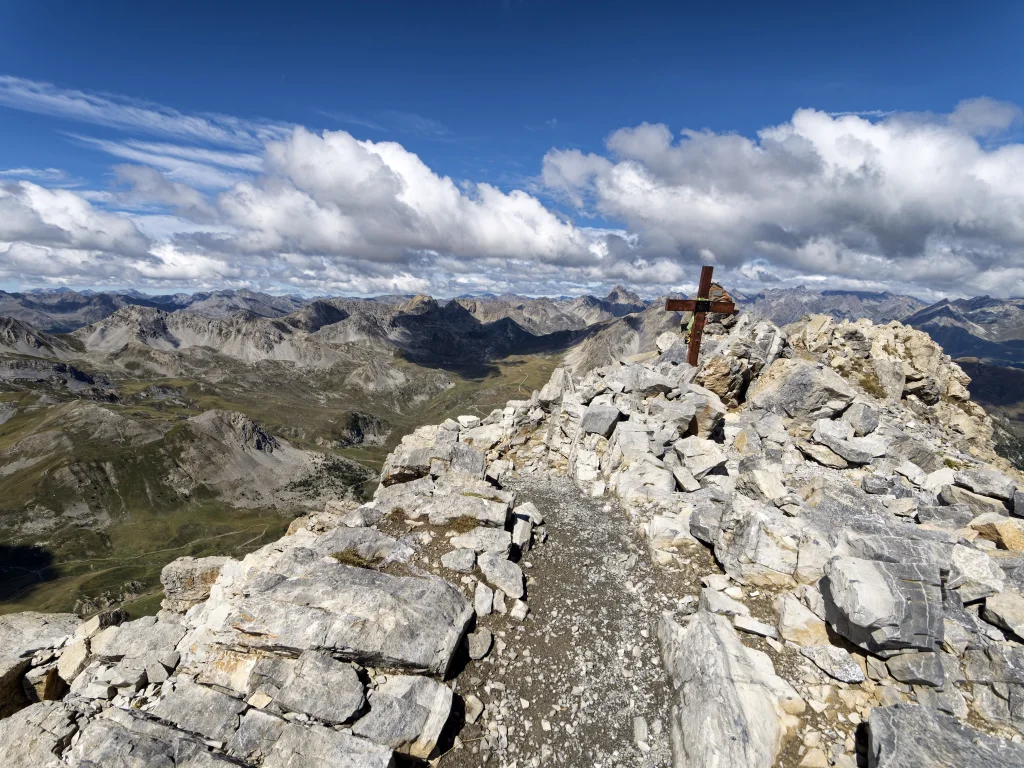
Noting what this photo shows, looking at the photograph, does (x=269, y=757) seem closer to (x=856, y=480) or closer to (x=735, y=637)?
(x=735, y=637)

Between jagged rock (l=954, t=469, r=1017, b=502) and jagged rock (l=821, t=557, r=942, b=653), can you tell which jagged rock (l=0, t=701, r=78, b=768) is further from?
jagged rock (l=954, t=469, r=1017, b=502)

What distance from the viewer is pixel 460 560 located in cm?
1819

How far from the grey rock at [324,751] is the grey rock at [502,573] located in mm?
7132

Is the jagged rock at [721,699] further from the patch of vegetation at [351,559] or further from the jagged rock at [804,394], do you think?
the jagged rock at [804,394]

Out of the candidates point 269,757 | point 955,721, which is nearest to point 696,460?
point 955,721

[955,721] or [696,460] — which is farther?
Answer: [696,460]

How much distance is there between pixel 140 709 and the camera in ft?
40.8

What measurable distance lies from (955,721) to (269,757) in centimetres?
1579

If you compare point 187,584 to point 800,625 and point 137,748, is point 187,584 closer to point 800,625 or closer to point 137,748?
point 137,748

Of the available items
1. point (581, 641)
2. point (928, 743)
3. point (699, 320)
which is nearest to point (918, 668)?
point (928, 743)

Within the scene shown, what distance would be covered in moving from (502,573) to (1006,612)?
48.3ft

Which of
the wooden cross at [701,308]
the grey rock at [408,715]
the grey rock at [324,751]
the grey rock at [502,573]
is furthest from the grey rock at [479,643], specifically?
the wooden cross at [701,308]

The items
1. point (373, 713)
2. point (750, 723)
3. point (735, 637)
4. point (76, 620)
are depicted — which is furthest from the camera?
point (76, 620)

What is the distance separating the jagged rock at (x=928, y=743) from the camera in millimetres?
9094
